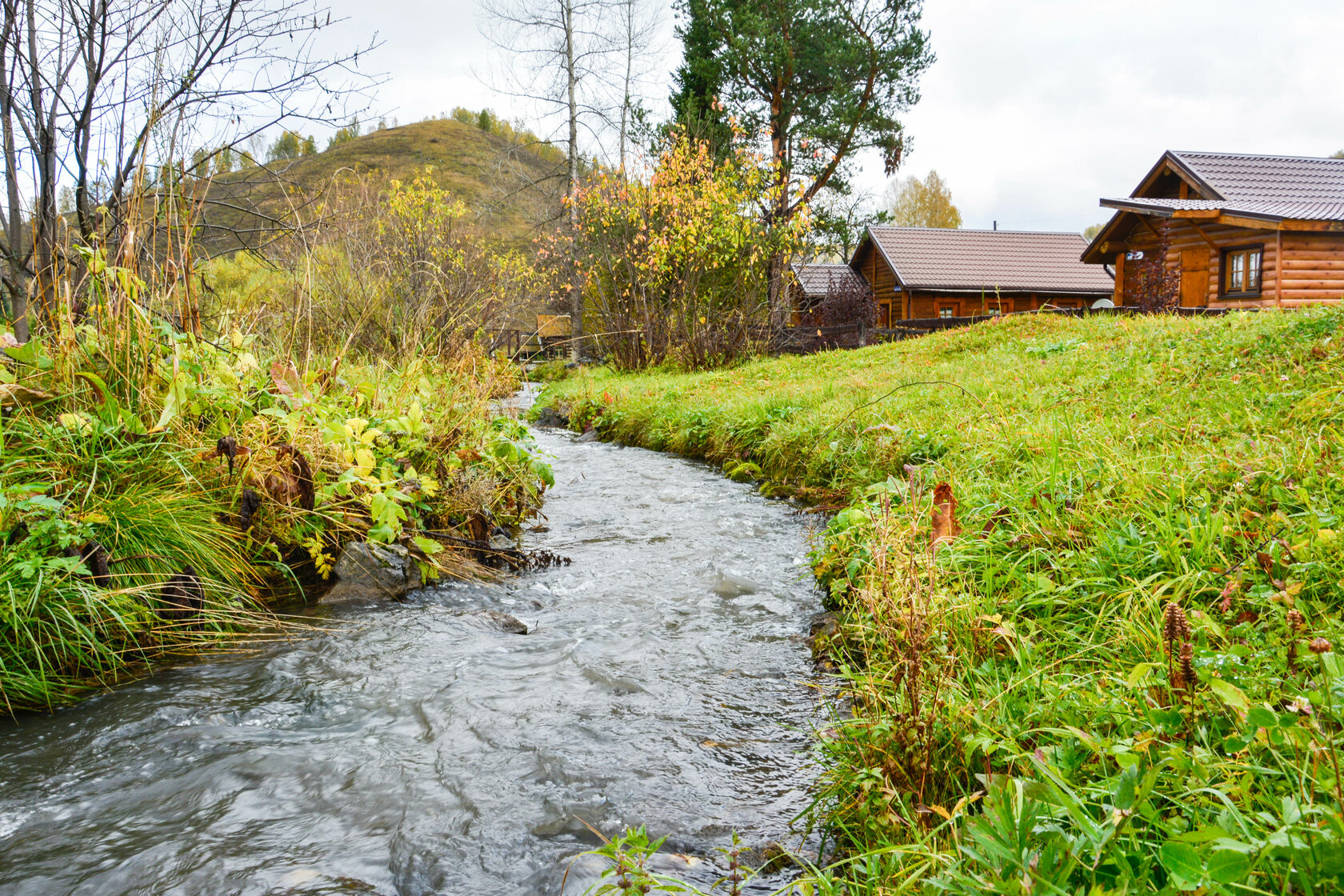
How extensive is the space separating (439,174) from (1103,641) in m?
99.7

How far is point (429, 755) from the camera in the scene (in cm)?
267

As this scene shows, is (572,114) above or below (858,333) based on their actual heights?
above

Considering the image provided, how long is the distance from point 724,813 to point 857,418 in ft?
16.1

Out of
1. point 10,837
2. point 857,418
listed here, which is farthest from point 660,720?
point 857,418

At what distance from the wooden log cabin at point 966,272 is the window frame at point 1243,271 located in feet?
30.9

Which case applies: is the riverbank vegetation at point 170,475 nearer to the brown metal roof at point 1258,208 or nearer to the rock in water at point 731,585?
the rock in water at point 731,585

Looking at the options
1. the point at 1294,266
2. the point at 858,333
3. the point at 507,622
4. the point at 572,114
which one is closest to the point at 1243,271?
the point at 1294,266

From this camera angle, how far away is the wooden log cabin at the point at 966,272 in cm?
3023

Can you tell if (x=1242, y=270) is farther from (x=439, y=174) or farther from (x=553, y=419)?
(x=439, y=174)

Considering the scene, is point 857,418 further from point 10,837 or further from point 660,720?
point 10,837

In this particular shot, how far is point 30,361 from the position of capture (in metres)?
3.33

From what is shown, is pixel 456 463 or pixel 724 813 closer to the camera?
pixel 724 813

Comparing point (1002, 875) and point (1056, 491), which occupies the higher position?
point (1056, 491)

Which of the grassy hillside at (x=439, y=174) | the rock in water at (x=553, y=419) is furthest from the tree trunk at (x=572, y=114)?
the rock in water at (x=553, y=419)
